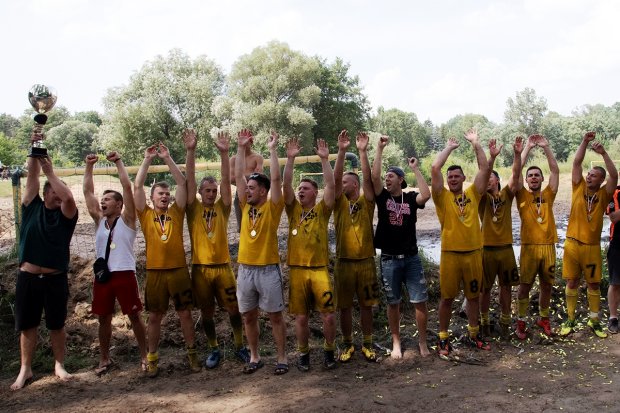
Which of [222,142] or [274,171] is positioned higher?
[222,142]

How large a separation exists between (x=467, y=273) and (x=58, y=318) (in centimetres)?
435

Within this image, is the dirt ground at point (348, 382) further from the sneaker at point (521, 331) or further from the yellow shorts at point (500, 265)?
the yellow shorts at point (500, 265)

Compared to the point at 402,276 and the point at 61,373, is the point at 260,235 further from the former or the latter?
the point at 61,373

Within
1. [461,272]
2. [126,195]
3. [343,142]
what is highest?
[343,142]

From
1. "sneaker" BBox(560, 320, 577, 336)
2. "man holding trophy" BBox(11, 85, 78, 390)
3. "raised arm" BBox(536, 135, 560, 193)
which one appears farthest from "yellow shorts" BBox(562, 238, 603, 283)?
"man holding trophy" BBox(11, 85, 78, 390)

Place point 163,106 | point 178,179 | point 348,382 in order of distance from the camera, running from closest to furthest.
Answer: point 348,382 < point 178,179 < point 163,106

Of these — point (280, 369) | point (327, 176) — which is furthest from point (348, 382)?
point (327, 176)

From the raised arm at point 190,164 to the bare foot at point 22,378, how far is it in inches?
94.1

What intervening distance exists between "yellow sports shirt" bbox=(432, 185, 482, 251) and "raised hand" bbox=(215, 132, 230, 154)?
2.29 metres

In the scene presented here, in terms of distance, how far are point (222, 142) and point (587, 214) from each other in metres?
4.44

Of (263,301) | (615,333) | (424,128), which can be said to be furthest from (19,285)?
(424,128)

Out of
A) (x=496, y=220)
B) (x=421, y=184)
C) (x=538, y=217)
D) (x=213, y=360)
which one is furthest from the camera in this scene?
(x=538, y=217)

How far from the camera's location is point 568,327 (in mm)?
6652

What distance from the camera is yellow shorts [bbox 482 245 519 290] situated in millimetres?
6285
